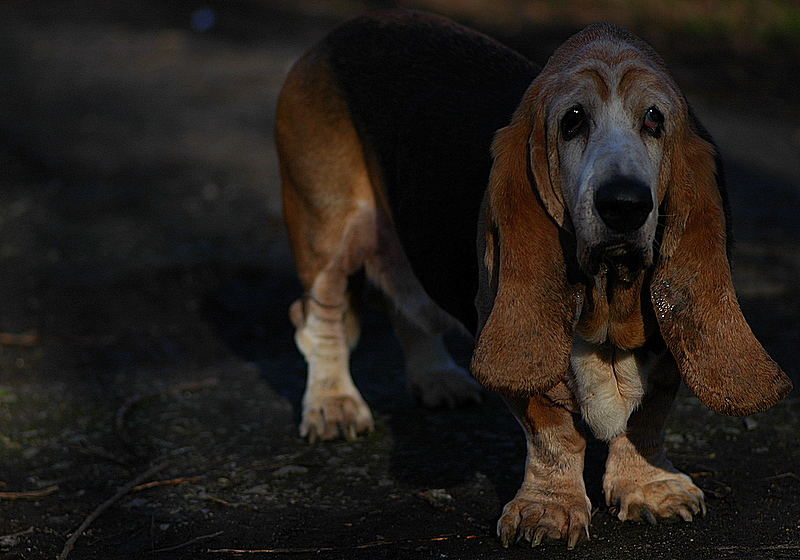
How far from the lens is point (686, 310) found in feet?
9.60

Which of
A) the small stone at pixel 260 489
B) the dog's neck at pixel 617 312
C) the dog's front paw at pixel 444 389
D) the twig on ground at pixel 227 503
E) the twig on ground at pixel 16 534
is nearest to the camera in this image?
the dog's neck at pixel 617 312

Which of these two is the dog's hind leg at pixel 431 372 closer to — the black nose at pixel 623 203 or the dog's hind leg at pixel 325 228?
the dog's hind leg at pixel 325 228

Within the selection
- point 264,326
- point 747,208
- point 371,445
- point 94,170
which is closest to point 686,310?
point 371,445

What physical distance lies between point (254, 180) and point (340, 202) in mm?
3481

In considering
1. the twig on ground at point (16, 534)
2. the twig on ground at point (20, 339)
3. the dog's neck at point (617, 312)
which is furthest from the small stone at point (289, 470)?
the twig on ground at point (20, 339)

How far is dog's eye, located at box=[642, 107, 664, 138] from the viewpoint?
2893 mm

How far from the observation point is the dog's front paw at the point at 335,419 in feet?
13.9

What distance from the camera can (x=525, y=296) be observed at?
296 centimetres

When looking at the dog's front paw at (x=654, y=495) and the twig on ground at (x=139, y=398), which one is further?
the twig on ground at (x=139, y=398)

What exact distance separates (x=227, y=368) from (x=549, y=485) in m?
2.17

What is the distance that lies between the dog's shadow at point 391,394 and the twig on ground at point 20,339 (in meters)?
0.82

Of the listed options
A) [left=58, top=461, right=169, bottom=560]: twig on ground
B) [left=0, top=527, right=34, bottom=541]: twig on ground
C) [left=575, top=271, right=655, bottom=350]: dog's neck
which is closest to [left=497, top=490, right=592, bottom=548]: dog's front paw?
[left=575, top=271, right=655, bottom=350]: dog's neck

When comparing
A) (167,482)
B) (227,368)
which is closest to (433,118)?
(167,482)

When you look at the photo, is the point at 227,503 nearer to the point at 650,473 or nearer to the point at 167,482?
the point at 167,482
